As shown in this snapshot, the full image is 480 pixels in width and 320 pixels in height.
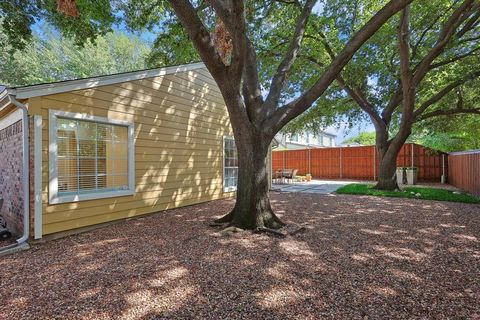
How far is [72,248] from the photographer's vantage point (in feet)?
13.2

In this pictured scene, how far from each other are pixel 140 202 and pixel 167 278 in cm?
363

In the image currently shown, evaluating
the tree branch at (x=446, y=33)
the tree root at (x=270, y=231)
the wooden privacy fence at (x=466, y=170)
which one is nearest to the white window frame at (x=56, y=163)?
the tree root at (x=270, y=231)

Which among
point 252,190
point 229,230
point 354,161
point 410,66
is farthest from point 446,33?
point 354,161

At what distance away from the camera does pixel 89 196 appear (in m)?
5.02

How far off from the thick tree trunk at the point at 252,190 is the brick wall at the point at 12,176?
416cm

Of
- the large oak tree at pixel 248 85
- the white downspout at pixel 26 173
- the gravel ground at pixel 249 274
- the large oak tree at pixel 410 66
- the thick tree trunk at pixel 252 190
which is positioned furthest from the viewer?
the large oak tree at pixel 410 66

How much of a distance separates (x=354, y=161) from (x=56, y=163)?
16.9 m

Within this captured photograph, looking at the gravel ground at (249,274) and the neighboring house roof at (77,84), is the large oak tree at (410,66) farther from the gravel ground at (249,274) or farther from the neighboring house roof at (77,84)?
A: the neighboring house roof at (77,84)

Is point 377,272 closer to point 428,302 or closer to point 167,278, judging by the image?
point 428,302

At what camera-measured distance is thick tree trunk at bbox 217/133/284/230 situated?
486 cm

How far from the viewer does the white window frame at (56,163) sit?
4473mm

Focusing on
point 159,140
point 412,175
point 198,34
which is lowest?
point 412,175

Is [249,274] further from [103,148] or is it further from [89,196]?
[103,148]

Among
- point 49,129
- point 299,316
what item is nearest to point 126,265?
point 299,316
